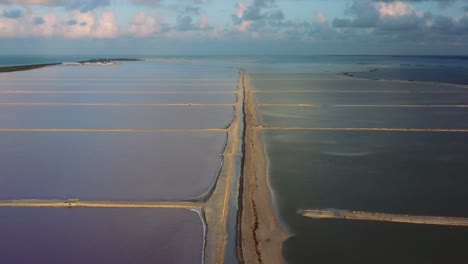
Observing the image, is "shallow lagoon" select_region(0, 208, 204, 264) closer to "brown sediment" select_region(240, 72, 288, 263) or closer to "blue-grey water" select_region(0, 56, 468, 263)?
"blue-grey water" select_region(0, 56, 468, 263)

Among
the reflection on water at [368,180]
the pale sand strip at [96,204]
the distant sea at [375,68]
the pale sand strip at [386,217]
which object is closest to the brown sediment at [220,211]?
the pale sand strip at [96,204]

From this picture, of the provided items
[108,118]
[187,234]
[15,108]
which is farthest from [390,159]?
[15,108]

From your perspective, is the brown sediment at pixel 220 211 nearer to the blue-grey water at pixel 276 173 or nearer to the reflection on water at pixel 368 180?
the blue-grey water at pixel 276 173

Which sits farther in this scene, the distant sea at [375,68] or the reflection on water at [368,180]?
the distant sea at [375,68]

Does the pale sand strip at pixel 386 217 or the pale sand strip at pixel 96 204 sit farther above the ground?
the pale sand strip at pixel 386 217

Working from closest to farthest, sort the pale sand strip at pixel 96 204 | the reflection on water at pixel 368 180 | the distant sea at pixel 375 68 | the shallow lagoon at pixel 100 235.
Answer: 1. the shallow lagoon at pixel 100 235
2. the reflection on water at pixel 368 180
3. the pale sand strip at pixel 96 204
4. the distant sea at pixel 375 68

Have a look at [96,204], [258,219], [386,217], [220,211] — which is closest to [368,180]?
[386,217]

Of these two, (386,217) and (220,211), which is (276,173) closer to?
(220,211)
